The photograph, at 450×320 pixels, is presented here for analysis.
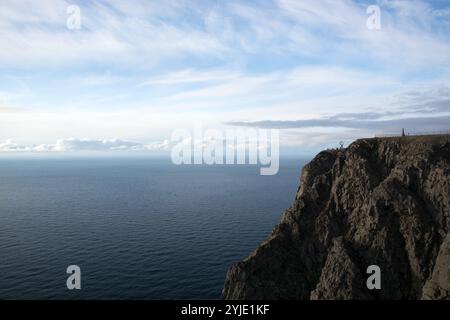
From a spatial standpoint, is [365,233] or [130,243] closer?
[365,233]

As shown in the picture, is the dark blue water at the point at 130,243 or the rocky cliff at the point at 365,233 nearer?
the rocky cliff at the point at 365,233

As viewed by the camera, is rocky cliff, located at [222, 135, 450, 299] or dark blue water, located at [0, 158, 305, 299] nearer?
rocky cliff, located at [222, 135, 450, 299]

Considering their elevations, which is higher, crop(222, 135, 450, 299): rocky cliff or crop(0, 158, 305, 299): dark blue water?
crop(222, 135, 450, 299): rocky cliff

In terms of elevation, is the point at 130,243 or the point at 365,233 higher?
the point at 365,233

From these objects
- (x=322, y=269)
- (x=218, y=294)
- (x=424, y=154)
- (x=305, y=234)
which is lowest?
(x=218, y=294)

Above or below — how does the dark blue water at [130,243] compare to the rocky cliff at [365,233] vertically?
below
